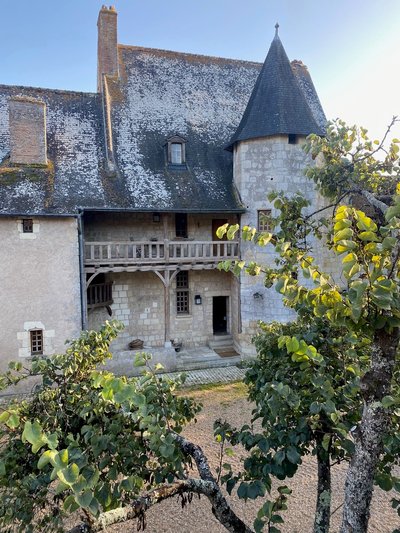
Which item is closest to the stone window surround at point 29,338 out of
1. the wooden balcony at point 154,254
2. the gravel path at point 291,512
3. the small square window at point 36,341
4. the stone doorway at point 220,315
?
the small square window at point 36,341

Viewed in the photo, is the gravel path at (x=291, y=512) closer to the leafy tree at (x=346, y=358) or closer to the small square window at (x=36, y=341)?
the leafy tree at (x=346, y=358)

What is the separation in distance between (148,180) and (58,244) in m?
4.26

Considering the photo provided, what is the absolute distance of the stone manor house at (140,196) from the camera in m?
12.1

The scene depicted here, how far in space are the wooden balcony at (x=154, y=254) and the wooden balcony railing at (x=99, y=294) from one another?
43.2 inches

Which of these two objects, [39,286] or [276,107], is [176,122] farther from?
[39,286]

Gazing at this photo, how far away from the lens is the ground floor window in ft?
51.0

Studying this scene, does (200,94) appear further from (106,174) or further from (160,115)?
(106,174)

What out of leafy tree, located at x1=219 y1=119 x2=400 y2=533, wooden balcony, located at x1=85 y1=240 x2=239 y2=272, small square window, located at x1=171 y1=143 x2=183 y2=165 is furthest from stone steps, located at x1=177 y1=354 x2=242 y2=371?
leafy tree, located at x1=219 y1=119 x2=400 y2=533

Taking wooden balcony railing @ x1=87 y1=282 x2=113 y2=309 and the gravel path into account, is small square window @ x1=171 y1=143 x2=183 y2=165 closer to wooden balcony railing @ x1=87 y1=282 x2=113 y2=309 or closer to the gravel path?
wooden balcony railing @ x1=87 y1=282 x2=113 y2=309

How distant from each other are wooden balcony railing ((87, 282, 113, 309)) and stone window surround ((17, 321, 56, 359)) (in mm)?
1820

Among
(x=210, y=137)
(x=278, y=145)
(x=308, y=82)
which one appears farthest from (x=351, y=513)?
(x=308, y=82)

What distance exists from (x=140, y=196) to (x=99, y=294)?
3999 millimetres

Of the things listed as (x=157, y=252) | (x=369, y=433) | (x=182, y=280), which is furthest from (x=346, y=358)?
(x=182, y=280)

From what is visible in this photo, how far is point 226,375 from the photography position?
13008 millimetres
